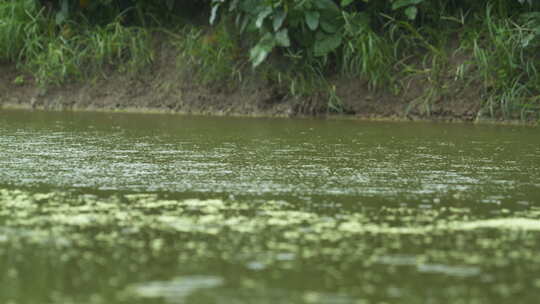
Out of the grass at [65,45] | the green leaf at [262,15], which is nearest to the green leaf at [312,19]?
the green leaf at [262,15]

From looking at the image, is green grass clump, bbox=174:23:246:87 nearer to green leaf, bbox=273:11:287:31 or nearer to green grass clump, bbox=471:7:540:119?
green leaf, bbox=273:11:287:31

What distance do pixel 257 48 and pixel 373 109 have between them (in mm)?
826

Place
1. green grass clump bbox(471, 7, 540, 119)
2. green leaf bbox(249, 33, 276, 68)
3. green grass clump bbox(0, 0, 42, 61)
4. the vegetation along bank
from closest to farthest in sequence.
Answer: green grass clump bbox(471, 7, 540, 119) < the vegetation along bank < green leaf bbox(249, 33, 276, 68) < green grass clump bbox(0, 0, 42, 61)

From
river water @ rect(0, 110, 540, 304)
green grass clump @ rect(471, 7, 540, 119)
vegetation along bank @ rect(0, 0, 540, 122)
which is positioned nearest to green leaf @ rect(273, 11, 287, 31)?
vegetation along bank @ rect(0, 0, 540, 122)

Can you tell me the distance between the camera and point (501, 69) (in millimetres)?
6090

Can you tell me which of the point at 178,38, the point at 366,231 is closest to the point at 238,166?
the point at 366,231

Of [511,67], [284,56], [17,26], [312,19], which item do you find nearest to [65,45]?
[17,26]

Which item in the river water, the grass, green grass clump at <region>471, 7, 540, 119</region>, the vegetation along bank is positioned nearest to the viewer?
the river water

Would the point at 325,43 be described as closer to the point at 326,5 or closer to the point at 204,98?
the point at 326,5

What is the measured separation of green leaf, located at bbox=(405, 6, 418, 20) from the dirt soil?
0.42 metres

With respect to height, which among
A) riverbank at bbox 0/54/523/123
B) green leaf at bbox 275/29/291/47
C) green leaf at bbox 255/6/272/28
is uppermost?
green leaf at bbox 255/6/272/28

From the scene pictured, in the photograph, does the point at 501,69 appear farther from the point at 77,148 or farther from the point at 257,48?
the point at 77,148

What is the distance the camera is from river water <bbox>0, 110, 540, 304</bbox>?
1944mm

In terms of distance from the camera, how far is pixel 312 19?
20.8ft
